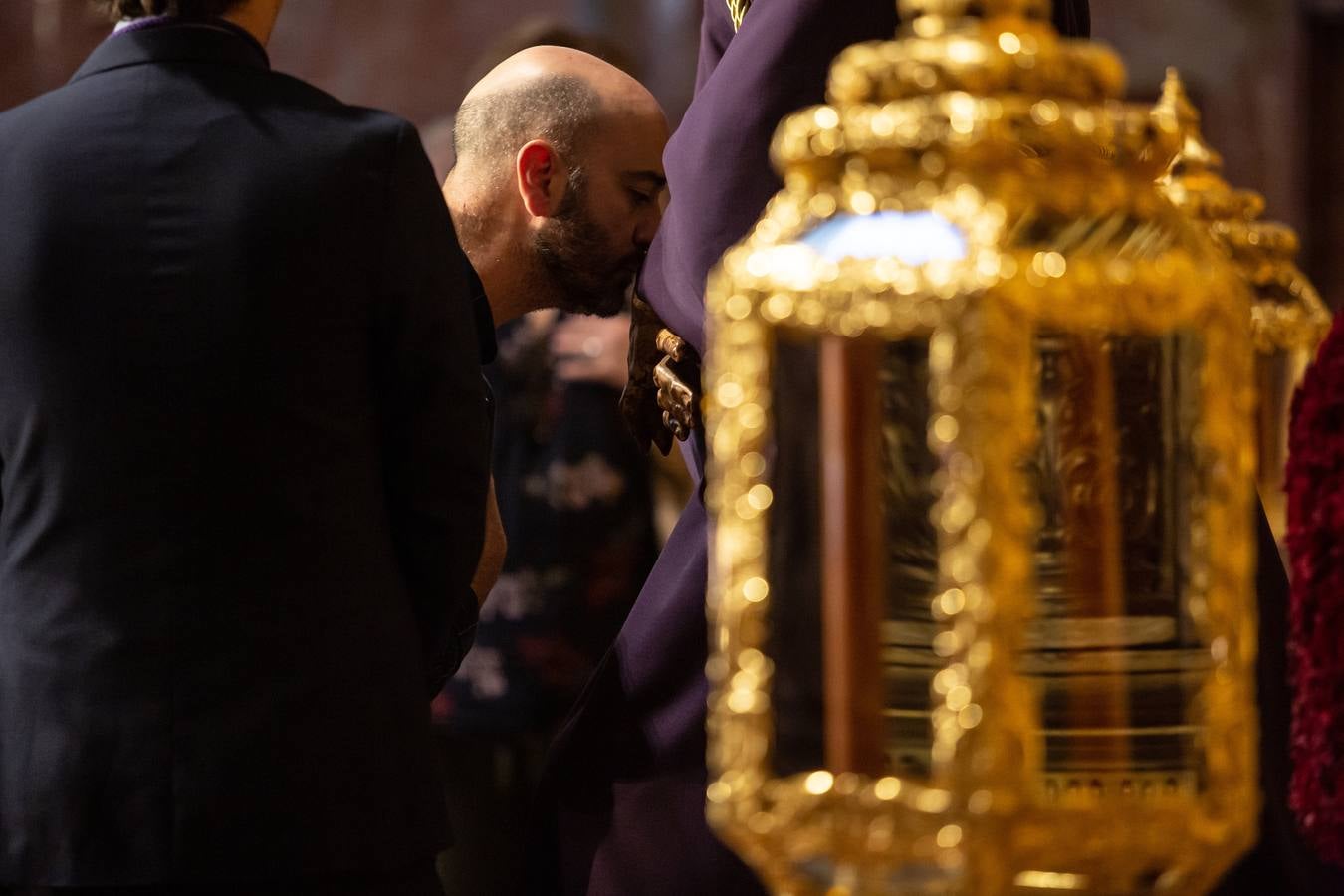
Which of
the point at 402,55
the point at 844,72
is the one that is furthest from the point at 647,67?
the point at 844,72

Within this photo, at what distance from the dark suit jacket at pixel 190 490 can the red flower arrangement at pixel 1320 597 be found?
0.62 m

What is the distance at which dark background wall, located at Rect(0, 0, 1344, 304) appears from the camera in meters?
4.34

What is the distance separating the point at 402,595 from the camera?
4.67 ft

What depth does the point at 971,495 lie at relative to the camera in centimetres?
78

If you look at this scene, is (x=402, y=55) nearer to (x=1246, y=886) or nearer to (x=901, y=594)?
(x=1246, y=886)

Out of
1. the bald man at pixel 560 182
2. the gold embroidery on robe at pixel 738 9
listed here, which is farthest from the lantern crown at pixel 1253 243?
the bald man at pixel 560 182

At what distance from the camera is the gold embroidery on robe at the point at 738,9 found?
5.58 ft

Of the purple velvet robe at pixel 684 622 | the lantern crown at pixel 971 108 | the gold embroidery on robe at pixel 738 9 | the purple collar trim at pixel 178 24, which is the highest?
the lantern crown at pixel 971 108

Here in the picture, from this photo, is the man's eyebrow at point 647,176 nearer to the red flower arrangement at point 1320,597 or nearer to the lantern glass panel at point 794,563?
the red flower arrangement at point 1320,597

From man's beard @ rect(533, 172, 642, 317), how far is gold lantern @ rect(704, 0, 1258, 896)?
115 centimetres

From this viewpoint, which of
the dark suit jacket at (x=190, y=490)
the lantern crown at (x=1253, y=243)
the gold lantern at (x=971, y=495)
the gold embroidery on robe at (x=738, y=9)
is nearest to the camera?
the gold lantern at (x=971, y=495)

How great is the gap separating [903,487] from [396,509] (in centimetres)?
64

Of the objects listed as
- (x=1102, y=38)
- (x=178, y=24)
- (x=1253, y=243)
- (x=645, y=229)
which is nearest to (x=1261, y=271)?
(x=1253, y=243)

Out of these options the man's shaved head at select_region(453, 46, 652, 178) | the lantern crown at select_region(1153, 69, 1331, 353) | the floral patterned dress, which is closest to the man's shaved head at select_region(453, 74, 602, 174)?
the man's shaved head at select_region(453, 46, 652, 178)
